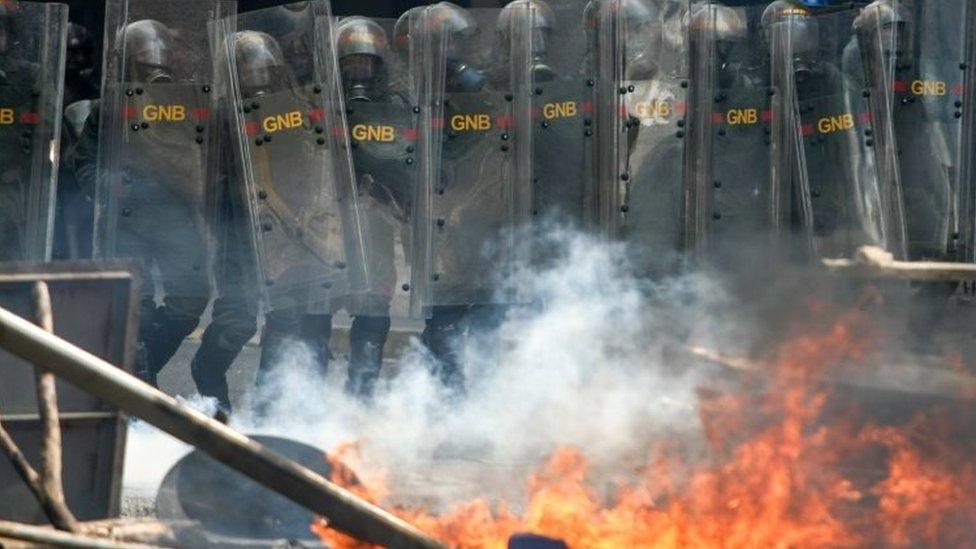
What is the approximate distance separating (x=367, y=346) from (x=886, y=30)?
322 cm

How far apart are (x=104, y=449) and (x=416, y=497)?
2223 millimetres

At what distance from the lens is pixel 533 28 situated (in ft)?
27.9

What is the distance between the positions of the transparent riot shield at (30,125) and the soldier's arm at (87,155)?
0.20 metres

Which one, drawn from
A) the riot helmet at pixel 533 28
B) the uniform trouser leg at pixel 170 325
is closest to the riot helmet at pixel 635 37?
the riot helmet at pixel 533 28

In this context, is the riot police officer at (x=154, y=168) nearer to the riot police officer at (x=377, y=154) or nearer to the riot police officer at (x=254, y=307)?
the riot police officer at (x=254, y=307)

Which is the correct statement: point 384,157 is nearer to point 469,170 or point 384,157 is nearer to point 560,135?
point 469,170

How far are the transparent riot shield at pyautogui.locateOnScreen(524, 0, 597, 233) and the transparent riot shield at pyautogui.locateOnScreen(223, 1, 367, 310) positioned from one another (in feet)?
3.35

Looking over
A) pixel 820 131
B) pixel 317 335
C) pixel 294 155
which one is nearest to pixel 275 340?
pixel 317 335

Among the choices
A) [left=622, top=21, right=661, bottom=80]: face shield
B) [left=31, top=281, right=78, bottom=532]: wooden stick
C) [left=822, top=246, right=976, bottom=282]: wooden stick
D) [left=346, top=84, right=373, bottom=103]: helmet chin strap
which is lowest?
[left=31, top=281, right=78, bottom=532]: wooden stick

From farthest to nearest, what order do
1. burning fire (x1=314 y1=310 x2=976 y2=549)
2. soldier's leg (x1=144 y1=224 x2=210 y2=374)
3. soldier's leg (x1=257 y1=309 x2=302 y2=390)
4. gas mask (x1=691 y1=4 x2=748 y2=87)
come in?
gas mask (x1=691 y1=4 x2=748 y2=87) < soldier's leg (x1=257 y1=309 x2=302 y2=390) < soldier's leg (x1=144 y1=224 x2=210 y2=374) < burning fire (x1=314 y1=310 x2=976 y2=549)

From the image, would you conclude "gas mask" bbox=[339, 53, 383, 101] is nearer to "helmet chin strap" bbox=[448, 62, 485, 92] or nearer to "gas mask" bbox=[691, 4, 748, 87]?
"helmet chin strap" bbox=[448, 62, 485, 92]

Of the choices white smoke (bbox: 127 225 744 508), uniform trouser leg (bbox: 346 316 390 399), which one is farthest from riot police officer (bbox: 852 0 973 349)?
uniform trouser leg (bbox: 346 316 390 399)

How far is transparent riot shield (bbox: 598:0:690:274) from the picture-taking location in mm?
8398

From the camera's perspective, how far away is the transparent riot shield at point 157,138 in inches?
316
